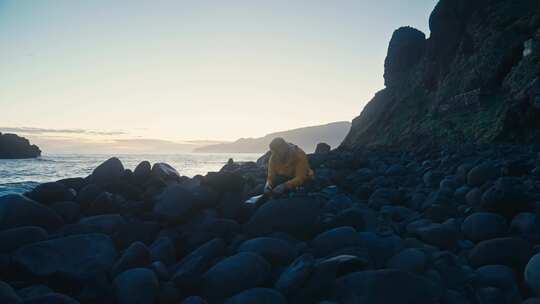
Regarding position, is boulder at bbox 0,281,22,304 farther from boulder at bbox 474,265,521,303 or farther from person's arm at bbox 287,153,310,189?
person's arm at bbox 287,153,310,189

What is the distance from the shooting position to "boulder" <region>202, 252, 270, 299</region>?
3.28 m

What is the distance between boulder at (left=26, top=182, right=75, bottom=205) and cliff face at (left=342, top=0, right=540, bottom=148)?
50.0 feet

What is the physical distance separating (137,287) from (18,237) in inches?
86.3

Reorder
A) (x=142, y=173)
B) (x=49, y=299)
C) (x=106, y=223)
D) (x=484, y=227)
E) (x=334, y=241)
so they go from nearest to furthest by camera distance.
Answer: (x=49, y=299), (x=334, y=241), (x=484, y=227), (x=106, y=223), (x=142, y=173)

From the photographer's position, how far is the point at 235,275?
3348mm

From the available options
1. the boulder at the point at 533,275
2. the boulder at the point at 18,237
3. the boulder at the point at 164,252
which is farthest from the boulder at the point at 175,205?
the boulder at the point at 533,275

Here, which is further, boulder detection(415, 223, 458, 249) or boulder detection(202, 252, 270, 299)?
boulder detection(415, 223, 458, 249)

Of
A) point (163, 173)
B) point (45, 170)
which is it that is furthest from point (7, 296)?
point (45, 170)

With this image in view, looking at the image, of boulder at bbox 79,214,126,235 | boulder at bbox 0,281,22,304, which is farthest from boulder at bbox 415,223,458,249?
boulder at bbox 0,281,22,304

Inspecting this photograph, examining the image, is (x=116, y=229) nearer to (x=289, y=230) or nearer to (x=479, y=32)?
(x=289, y=230)

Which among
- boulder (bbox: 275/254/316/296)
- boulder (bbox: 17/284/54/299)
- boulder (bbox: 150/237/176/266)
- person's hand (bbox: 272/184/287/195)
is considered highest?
person's hand (bbox: 272/184/287/195)

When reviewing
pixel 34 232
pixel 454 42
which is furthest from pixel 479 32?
pixel 34 232

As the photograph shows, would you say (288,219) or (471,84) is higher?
(471,84)

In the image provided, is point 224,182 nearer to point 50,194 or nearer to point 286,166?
point 286,166
